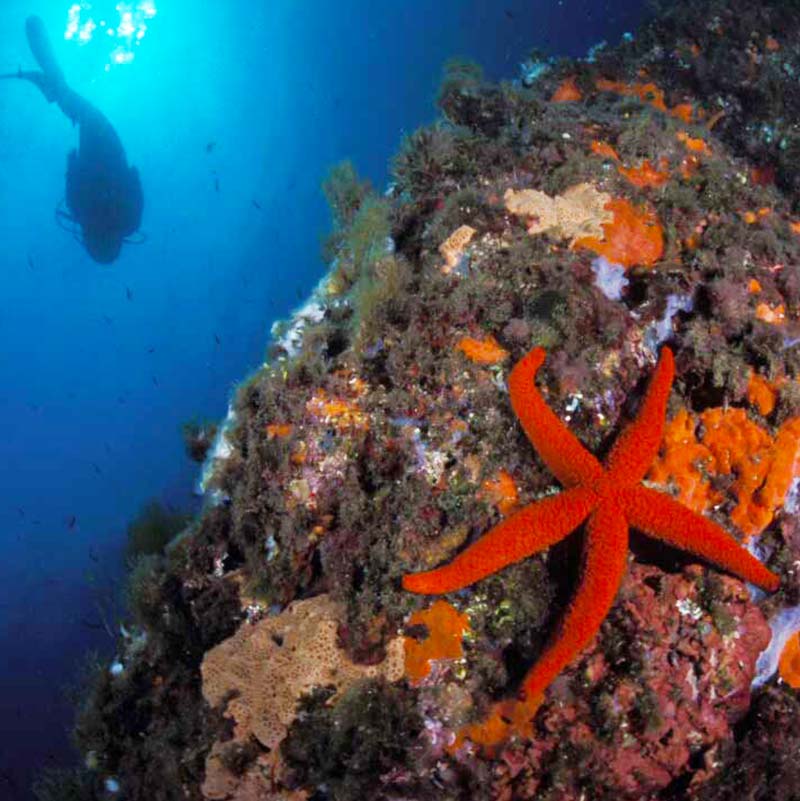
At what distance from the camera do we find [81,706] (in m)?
4.91

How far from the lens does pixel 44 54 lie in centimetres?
2462

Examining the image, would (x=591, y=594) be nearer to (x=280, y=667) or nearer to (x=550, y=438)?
(x=550, y=438)

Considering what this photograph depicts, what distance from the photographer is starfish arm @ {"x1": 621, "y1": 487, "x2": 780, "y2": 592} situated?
338 cm

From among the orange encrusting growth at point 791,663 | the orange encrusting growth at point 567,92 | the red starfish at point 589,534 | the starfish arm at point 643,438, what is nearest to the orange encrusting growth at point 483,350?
the red starfish at point 589,534

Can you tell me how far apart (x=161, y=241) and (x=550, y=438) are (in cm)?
8905

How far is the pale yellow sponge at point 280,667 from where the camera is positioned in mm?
3916

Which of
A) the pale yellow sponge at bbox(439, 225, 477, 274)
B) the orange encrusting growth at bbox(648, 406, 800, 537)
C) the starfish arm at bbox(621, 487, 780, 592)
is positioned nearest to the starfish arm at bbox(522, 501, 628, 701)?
the starfish arm at bbox(621, 487, 780, 592)

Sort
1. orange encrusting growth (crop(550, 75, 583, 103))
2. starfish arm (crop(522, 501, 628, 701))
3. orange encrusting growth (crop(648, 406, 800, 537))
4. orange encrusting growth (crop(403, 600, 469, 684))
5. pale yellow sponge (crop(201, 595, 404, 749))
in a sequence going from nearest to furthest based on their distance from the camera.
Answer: starfish arm (crop(522, 501, 628, 701))
orange encrusting growth (crop(403, 600, 469, 684))
pale yellow sponge (crop(201, 595, 404, 749))
orange encrusting growth (crop(648, 406, 800, 537))
orange encrusting growth (crop(550, 75, 583, 103))

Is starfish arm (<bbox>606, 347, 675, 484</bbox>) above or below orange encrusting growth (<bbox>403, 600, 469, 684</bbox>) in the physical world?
above

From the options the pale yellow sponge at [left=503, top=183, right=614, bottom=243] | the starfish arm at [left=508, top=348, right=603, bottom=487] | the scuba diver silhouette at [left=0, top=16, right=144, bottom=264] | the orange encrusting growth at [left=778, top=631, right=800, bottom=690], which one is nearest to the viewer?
the starfish arm at [left=508, top=348, right=603, bottom=487]

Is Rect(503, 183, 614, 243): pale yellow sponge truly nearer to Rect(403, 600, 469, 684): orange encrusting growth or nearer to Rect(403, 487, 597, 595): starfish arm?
Rect(403, 487, 597, 595): starfish arm

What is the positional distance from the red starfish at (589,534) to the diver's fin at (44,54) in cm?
2913

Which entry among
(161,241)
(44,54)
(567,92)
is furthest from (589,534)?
(161,241)

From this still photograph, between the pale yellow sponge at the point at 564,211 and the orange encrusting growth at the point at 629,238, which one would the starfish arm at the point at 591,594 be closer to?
the orange encrusting growth at the point at 629,238
